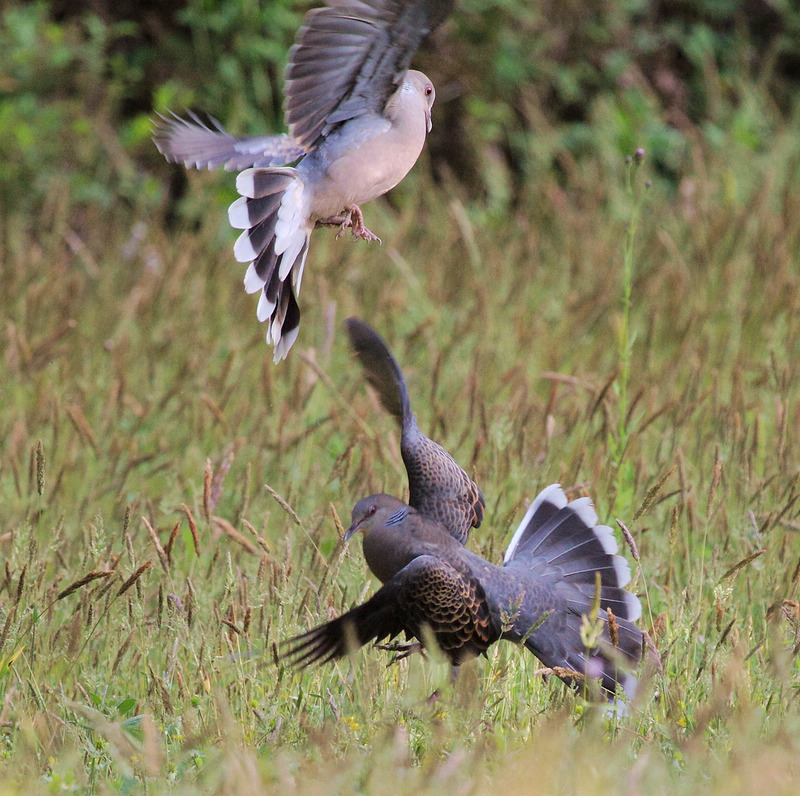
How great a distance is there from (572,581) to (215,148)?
1239 millimetres

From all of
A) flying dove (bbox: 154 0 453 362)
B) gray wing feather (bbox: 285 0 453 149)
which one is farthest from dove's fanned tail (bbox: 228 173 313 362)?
gray wing feather (bbox: 285 0 453 149)

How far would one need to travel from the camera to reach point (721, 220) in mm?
5582

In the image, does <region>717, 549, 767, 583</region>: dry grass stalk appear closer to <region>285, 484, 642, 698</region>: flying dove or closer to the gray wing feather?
<region>285, 484, 642, 698</region>: flying dove

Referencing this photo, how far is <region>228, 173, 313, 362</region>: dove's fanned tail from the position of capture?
2.21m

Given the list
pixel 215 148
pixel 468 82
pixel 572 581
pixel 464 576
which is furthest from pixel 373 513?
pixel 468 82

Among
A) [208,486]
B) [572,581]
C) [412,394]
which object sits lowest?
[412,394]

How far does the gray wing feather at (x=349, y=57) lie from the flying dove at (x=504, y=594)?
77cm

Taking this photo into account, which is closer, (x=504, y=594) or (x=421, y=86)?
(x=421, y=86)

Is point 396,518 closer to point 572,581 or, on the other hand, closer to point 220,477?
point 572,581

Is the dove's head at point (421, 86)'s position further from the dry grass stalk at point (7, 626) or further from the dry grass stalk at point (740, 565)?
the dry grass stalk at point (7, 626)

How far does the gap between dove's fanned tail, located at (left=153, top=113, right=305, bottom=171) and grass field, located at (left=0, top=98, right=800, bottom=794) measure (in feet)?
2.28

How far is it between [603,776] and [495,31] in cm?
551

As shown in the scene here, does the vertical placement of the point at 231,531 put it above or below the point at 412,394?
above

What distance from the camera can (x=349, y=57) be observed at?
7.55 feet
